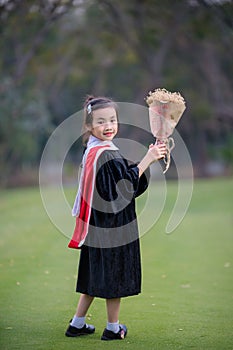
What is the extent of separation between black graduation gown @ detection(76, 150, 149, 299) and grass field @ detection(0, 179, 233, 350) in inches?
15.1

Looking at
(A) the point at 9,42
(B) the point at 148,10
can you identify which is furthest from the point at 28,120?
(B) the point at 148,10

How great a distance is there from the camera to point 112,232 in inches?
206

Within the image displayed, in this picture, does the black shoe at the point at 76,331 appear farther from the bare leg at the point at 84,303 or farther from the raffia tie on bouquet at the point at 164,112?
the raffia tie on bouquet at the point at 164,112

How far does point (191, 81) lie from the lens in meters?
39.2

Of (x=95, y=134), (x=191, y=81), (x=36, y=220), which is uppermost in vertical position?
(x=191, y=81)

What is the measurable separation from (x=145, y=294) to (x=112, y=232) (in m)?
2.24

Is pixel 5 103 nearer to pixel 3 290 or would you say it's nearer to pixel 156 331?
pixel 3 290

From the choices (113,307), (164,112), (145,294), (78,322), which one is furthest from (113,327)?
(145,294)

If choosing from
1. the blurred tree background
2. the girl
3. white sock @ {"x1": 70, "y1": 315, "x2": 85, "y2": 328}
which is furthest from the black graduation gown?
the blurred tree background

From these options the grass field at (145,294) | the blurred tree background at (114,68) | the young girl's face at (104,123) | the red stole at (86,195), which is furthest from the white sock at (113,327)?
the blurred tree background at (114,68)

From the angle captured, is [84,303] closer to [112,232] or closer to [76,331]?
[76,331]

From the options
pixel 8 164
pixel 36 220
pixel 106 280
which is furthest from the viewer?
pixel 8 164

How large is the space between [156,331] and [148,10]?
2634cm

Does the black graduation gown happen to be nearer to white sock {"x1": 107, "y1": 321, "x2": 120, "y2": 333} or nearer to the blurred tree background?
white sock {"x1": 107, "y1": 321, "x2": 120, "y2": 333}
